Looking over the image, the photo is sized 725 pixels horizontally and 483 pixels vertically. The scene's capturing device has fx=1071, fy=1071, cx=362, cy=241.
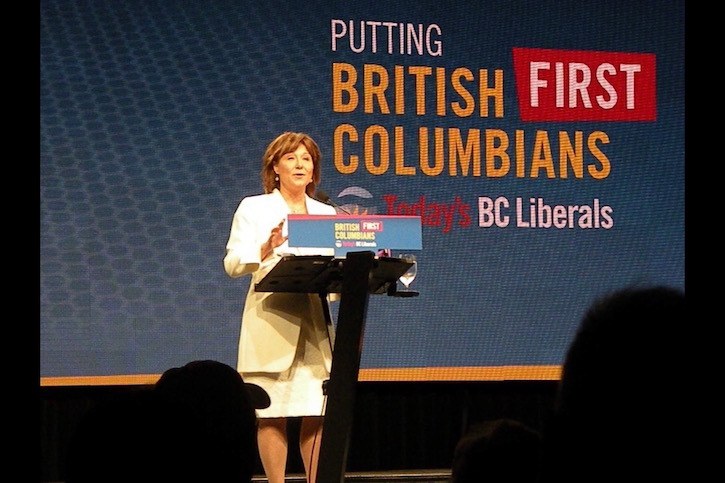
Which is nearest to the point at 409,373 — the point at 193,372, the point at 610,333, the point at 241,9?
the point at 241,9

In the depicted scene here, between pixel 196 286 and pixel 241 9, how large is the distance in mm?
1256

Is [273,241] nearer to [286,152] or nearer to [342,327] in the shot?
[342,327]

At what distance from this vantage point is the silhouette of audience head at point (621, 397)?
2.25 feet

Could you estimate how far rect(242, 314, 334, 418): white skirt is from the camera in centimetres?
399

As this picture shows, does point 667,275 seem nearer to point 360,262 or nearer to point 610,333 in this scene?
point 360,262

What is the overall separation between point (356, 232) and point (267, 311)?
105 centimetres

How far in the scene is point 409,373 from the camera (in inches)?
191

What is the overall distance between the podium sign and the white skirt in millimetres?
993

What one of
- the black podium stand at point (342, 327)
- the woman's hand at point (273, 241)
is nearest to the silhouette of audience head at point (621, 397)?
the black podium stand at point (342, 327)

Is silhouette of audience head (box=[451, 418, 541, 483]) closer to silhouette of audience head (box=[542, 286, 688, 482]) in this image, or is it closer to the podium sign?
silhouette of audience head (box=[542, 286, 688, 482])

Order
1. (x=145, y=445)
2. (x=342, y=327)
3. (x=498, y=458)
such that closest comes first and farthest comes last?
(x=145, y=445) → (x=498, y=458) → (x=342, y=327)

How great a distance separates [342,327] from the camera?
3.10 m

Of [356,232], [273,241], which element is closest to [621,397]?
[356,232]

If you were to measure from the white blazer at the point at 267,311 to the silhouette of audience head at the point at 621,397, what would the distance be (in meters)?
3.25
